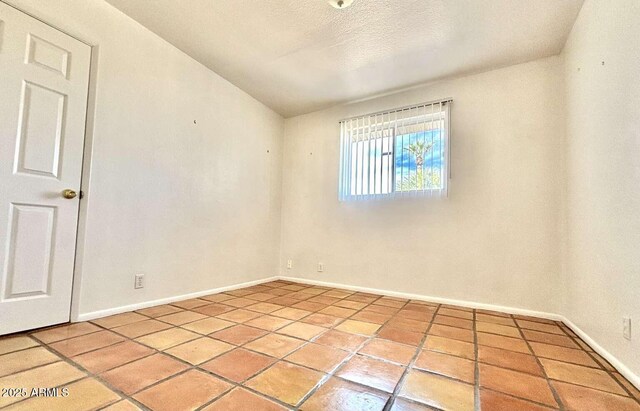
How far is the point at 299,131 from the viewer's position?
4332 mm

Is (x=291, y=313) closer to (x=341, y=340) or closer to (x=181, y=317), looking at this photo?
(x=341, y=340)

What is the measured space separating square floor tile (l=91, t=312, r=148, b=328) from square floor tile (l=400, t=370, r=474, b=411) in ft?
6.75

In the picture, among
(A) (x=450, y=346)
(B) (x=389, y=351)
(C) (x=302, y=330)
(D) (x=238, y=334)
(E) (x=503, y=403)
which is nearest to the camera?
(E) (x=503, y=403)

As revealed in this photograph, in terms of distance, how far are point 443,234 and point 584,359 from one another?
5.01ft

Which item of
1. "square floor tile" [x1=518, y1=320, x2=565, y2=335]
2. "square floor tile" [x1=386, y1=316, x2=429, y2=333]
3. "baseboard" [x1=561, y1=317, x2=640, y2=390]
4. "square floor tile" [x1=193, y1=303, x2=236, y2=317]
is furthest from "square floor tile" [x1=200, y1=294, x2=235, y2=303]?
"baseboard" [x1=561, y1=317, x2=640, y2=390]

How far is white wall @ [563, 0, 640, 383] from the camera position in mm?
1495

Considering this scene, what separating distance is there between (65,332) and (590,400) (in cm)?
307

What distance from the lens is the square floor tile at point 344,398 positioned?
3.92 ft

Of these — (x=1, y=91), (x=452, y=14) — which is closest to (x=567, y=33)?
(x=452, y=14)

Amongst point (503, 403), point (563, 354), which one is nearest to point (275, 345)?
point (503, 403)

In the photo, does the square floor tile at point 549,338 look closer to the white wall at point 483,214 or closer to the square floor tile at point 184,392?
the white wall at point 483,214

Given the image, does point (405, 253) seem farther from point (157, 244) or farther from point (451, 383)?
point (157, 244)

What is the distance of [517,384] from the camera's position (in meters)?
1.42

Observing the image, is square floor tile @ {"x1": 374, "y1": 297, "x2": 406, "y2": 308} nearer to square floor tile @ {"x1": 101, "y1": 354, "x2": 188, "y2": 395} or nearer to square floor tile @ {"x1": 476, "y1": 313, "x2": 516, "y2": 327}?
square floor tile @ {"x1": 476, "y1": 313, "x2": 516, "y2": 327}
